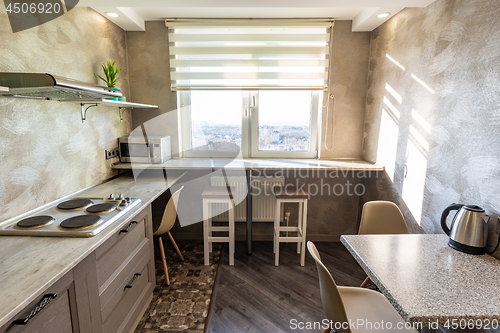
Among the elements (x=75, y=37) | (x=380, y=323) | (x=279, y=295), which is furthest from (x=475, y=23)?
(x=75, y=37)

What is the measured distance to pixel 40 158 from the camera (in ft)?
5.31

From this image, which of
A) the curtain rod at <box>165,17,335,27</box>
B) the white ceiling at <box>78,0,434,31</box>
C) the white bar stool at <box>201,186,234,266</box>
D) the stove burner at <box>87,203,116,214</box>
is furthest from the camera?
the curtain rod at <box>165,17,335,27</box>

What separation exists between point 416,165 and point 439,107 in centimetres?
46

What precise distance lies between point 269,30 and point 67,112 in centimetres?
200

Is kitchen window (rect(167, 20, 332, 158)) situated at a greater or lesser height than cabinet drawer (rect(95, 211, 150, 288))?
greater

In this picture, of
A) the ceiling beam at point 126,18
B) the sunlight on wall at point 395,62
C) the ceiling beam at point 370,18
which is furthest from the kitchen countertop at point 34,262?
the ceiling beam at point 370,18

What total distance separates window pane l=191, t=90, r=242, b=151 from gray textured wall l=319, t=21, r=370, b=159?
980 mm

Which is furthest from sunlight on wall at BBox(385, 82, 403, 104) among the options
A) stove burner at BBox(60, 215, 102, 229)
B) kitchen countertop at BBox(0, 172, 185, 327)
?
stove burner at BBox(60, 215, 102, 229)

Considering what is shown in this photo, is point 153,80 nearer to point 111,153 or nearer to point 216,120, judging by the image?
point 216,120

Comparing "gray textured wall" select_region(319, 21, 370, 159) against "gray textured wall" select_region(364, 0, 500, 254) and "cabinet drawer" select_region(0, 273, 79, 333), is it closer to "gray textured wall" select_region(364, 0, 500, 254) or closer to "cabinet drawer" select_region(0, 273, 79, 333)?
"gray textured wall" select_region(364, 0, 500, 254)

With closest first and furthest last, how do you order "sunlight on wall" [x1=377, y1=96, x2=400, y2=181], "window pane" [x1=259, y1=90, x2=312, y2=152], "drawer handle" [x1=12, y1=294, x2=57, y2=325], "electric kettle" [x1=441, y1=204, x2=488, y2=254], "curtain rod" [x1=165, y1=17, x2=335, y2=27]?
"drawer handle" [x1=12, y1=294, x2=57, y2=325], "electric kettle" [x1=441, y1=204, x2=488, y2=254], "sunlight on wall" [x1=377, y1=96, x2=400, y2=181], "curtain rod" [x1=165, y1=17, x2=335, y2=27], "window pane" [x1=259, y1=90, x2=312, y2=152]

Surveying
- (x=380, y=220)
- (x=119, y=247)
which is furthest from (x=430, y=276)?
Answer: (x=119, y=247)

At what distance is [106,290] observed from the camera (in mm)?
1338

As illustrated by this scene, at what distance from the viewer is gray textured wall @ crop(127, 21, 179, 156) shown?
2740 millimetres
